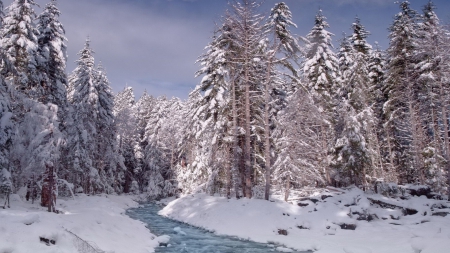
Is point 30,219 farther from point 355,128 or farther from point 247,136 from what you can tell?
point 355,128

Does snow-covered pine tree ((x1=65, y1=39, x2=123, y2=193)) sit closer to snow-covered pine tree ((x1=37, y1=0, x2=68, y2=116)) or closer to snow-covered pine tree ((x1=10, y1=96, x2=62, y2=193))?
snow-covered pine tree ((x1=37, y1=0, x2=68, y2=116))

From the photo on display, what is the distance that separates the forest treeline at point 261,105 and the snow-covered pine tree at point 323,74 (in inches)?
4.8

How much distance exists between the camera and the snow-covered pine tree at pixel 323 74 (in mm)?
26688

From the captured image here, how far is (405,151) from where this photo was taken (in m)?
33.9

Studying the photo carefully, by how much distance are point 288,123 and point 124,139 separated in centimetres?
3699

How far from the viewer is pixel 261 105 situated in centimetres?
2736

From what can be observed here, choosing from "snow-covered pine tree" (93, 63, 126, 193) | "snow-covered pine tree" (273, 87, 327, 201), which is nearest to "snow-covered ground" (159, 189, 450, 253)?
"snow-covered pine tree" (273, 87, 327, 201)

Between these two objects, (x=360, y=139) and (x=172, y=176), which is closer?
(x=360, y=139)

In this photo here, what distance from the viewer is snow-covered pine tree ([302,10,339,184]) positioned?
26.7 meters

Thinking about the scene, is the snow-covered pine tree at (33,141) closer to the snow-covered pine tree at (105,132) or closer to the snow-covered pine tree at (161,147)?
the snow-covered pine tree at (105,132)

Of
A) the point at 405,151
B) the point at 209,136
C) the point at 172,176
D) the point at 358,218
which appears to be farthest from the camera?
the point at 172,176

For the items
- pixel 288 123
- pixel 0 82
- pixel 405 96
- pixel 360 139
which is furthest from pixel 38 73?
pixel 405 96

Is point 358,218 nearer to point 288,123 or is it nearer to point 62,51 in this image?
point 288,123

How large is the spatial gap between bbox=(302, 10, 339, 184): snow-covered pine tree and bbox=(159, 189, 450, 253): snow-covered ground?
8.52 m
